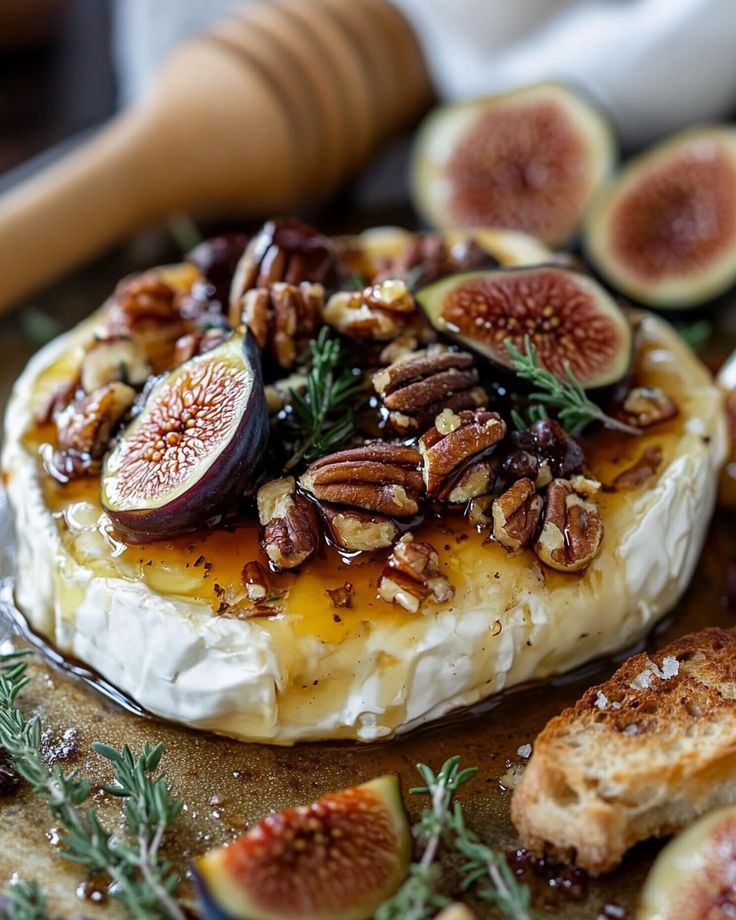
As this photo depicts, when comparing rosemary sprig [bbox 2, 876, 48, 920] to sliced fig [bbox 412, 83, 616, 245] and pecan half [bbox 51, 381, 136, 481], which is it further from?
sliced fig [bbox 412, 83, 616, 245]

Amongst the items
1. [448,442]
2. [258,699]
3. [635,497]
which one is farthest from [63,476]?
[635,497]

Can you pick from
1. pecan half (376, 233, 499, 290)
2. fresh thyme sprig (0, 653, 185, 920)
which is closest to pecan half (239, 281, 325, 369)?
pecan half (376, 233, 499, 290)

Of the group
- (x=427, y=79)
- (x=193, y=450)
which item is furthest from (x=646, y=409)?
(x=427, y=79)

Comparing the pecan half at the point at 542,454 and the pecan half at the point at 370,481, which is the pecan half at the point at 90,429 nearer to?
the pecan half at the point at 370,481

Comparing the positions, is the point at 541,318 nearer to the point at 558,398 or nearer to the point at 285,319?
the point at 558,398

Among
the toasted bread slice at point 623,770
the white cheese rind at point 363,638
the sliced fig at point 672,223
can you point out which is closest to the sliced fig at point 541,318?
the white cheese rind at point 363,638

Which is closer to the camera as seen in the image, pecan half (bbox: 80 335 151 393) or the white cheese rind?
the white cheese rind

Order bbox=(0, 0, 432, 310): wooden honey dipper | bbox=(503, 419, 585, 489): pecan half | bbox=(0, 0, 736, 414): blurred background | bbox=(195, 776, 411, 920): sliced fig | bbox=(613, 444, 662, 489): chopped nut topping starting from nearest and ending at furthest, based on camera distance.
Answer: bbox=(195, 776, 411, 920): sliced fig < bbox=(503, 419, 585, 489): pecan half < bbox=(613, 444, 662, 489): chopped nut topping < bbox=(0, 0, 432, 310): wooden honey dipper < bbox=(0, 0, 736, 414): blurred background
